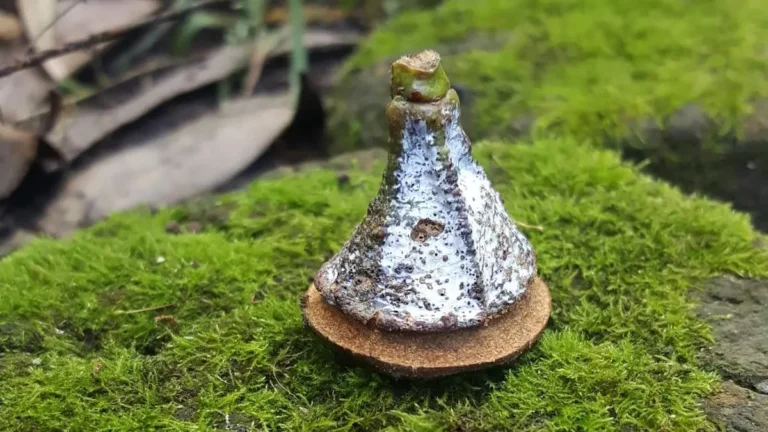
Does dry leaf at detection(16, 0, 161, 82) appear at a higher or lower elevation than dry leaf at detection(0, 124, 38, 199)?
higher

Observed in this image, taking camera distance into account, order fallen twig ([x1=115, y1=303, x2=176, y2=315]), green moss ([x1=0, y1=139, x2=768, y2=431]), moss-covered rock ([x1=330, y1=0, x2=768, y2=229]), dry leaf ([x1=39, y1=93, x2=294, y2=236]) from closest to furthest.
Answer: green moss ([x1=0, y1=139, x2=768, y2=431]) → fallen twig ([x1=115, y1=303, x2=176, y2=315]) → moss-covered rock ([x1=330, y1=0, x2=768, y2=229]) → dry leaf ([x1=39, y1=93, x2=294, y2=236])

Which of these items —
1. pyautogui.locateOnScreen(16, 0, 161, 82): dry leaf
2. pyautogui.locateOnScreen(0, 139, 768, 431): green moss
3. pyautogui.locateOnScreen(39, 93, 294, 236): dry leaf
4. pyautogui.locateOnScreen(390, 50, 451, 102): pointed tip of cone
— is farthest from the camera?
pyautogui.locateOnScreen(16, 0, 161, 82): dry leaf

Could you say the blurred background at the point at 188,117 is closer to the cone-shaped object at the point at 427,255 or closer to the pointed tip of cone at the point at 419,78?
the cone-shaped object at the point at 427,255

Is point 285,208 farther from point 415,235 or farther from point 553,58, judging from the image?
point 553,58

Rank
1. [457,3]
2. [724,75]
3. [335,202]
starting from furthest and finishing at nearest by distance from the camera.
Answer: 1. [457,3]
2. [724,75]
3. [335,202]

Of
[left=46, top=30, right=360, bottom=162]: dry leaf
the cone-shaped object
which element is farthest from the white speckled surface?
[left=46, top=30, right=360, bottom=162]: dry leaf

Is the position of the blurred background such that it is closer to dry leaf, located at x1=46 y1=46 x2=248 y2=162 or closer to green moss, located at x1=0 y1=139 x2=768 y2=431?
dry leaf, located at x1=46 y1=46 x2=248 y2=162

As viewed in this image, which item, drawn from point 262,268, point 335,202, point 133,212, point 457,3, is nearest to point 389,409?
point 262,268
